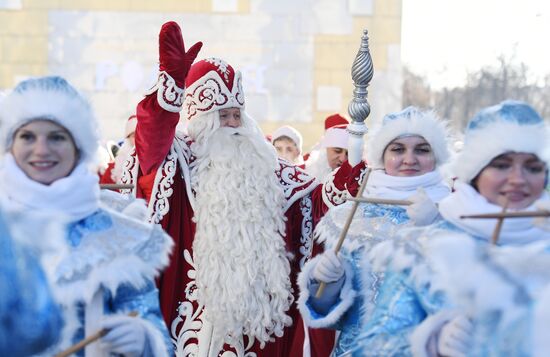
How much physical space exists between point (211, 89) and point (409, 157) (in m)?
1.59

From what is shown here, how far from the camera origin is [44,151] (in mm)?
3789

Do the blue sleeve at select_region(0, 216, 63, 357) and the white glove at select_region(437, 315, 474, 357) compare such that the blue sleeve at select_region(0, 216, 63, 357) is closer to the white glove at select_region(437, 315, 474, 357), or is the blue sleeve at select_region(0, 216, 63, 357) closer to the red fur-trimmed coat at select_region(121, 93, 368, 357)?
the white glove at select_region(437, 315, 474, 357)

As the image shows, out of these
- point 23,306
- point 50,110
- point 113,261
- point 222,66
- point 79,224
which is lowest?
point 23,306

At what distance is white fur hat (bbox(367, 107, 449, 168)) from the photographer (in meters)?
5.34

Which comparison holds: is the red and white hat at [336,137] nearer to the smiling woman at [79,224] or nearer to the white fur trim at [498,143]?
the white fur trim at [498,143]

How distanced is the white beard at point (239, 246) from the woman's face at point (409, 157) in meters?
1.08

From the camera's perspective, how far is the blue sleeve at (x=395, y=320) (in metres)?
3.80

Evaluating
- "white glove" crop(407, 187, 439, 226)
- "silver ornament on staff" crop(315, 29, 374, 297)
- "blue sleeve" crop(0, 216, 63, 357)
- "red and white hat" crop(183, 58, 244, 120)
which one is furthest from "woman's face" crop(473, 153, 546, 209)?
"red and white hat" crop(183, 58, 244, 120)

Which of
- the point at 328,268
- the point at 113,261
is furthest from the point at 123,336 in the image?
the point at 328,268

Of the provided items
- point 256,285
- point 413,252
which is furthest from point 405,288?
point 256,285

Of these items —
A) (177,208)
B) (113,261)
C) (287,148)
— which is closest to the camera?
(113,261)

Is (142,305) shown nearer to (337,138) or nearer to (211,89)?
(211,89)

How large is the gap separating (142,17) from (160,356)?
10.7m

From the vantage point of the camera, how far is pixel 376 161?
17.8ft
